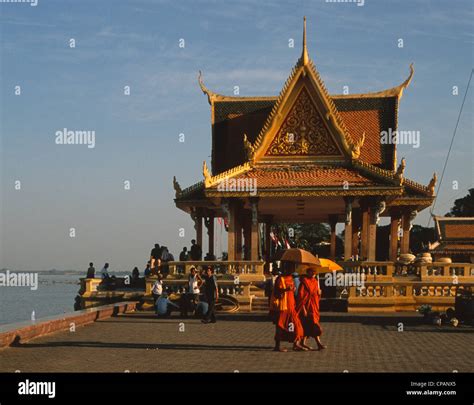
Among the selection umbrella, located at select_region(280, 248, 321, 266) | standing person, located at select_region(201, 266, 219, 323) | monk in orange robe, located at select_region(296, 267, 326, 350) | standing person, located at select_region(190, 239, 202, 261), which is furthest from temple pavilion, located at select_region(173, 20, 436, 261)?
monk in orange robe, located at select_region(296, 267, 326, 350)

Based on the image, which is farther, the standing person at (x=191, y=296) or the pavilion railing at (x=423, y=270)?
the pavilion railing at (x=423, y=270)

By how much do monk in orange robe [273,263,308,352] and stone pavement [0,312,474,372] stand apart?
0.45 metres

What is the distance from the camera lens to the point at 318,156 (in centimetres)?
3528

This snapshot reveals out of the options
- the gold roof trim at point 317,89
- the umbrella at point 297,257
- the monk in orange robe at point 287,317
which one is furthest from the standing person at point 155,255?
the monk in orange robe at point 287,317

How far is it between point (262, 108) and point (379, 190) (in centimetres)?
1082

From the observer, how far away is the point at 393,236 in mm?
39906

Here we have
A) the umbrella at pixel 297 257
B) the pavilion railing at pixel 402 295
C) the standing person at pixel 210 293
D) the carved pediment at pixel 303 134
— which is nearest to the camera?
the umbrella at pixel 297 257

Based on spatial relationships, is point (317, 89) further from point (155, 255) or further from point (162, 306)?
point (162, 306)

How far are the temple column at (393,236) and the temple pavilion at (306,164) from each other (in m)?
0.05

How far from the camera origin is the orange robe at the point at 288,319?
15969 millimetres

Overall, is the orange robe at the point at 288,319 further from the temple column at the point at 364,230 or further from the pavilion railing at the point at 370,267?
the temple column at the point at 364,230

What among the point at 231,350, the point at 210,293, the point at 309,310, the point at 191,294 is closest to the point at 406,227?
the point at 191,294

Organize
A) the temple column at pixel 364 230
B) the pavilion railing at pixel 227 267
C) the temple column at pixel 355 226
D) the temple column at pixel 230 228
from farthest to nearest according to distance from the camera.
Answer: the temple column at pixel 355 226
the temple column at pixel 364 230
the temple column at pixel 230 228
the pavilion railing at pixel 227 267
